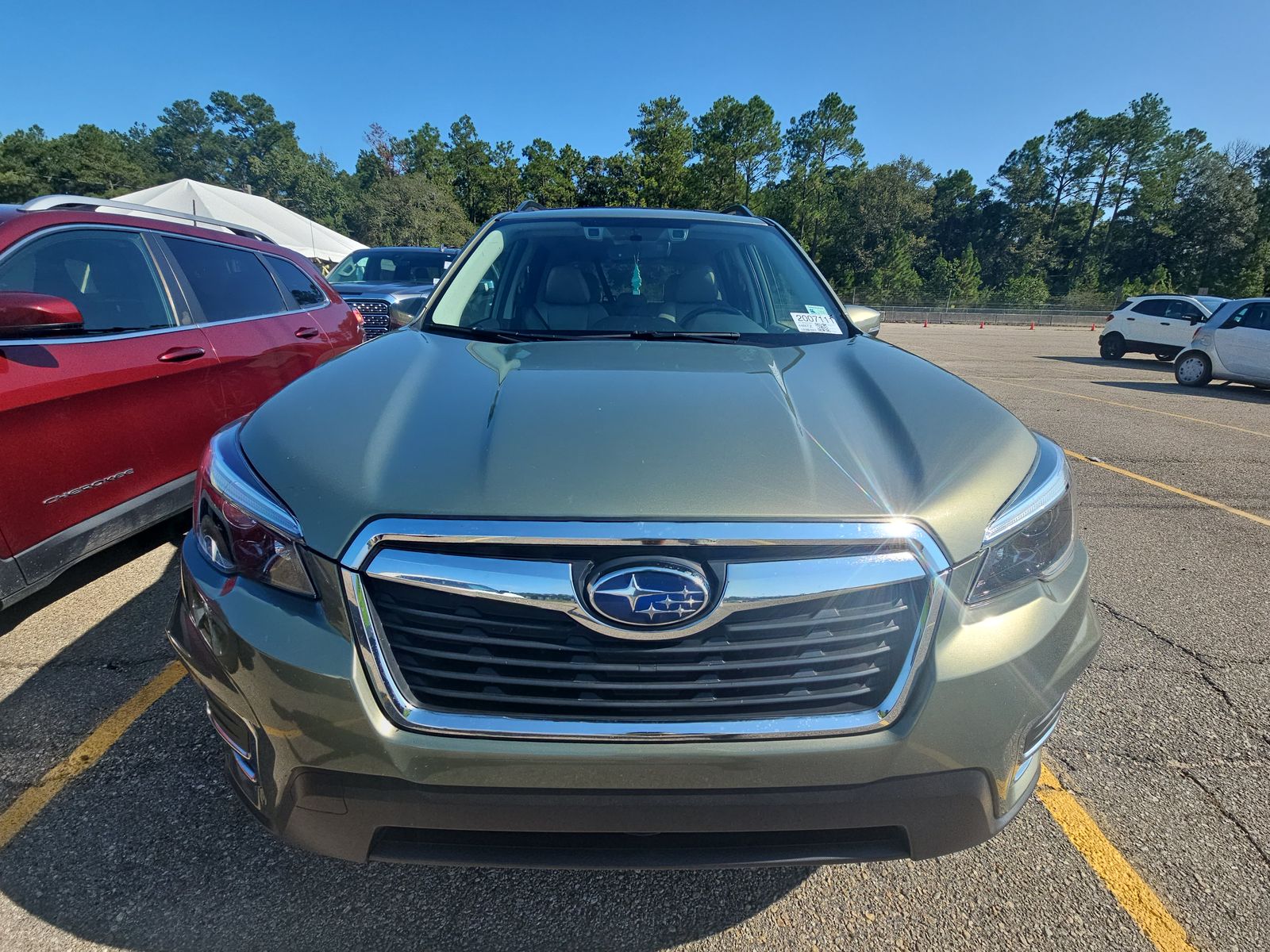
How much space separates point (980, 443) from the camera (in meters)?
1.67

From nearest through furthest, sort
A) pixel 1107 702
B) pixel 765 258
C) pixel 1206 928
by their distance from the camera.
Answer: pixel 1206 928, pixel 1107 702, pixel 765 258

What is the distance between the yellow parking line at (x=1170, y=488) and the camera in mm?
5066

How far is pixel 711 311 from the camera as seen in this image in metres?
2.77

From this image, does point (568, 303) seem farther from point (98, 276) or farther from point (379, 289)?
point (379, 289)

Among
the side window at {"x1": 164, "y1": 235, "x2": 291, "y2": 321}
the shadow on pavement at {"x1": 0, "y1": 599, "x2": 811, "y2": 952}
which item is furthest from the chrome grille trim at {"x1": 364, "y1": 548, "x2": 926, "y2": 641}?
the side window at {"x1": 164, "y1": 235, "x2": 291, "y2": 321}

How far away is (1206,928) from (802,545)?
1.54m

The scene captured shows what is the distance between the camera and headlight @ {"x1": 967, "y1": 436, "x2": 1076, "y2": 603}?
1453 millimetres

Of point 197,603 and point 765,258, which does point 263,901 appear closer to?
point 197,603

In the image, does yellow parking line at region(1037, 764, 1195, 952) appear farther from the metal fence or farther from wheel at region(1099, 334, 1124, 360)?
the metal fence

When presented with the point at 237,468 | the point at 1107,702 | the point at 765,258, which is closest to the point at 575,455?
the point at 237,468

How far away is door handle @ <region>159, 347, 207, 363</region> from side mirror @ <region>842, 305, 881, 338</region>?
3291 mm

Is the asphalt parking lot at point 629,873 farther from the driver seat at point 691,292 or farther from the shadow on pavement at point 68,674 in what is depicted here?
the driver seat at point 691,292

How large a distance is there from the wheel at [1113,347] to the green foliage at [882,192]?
3365 cm

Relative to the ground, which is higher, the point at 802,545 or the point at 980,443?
the point at 980,443
